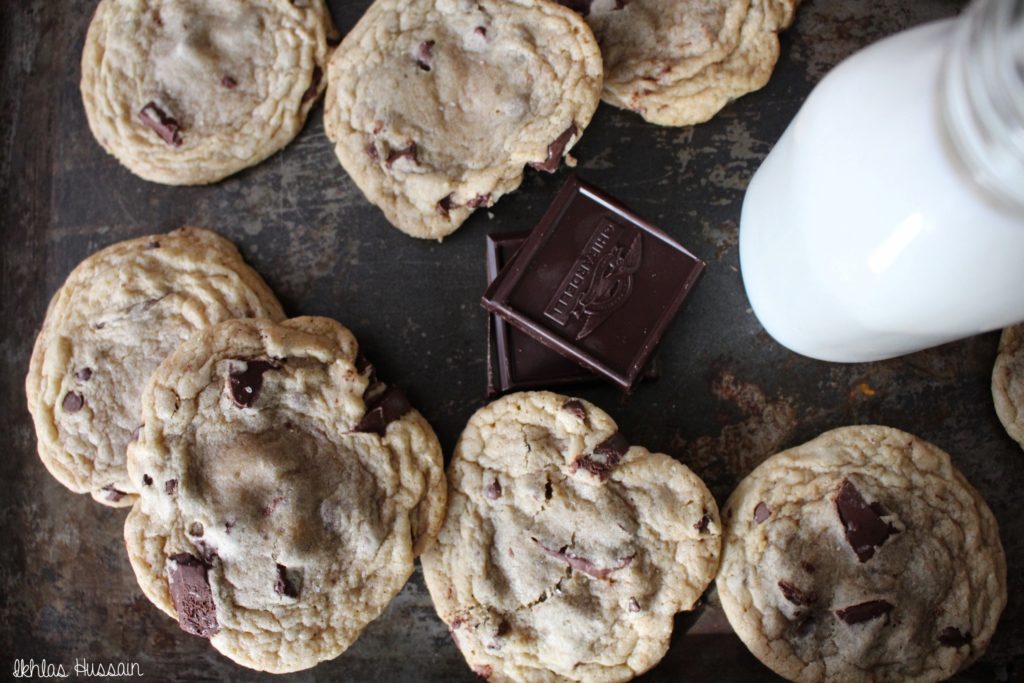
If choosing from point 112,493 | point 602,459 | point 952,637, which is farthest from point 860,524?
point 112,493

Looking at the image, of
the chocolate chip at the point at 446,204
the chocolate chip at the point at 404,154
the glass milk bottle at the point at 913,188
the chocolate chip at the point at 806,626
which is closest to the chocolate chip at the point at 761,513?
the chocolate chip at the point at 806,626

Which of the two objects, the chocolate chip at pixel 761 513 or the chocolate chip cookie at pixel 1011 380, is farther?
the chocolate chip cookie at pixel 1011 380

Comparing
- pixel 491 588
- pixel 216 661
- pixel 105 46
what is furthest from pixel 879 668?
pixel 105 46

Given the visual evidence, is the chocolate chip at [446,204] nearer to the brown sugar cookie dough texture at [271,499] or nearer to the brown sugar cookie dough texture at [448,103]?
the brown sugar cookie dough texture at [448,103]

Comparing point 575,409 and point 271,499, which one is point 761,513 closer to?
point 575,409

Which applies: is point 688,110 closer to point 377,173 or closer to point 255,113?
point 377,173

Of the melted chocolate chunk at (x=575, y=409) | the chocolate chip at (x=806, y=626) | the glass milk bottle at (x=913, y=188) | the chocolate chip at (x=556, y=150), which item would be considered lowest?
the chocolate chip at (x=806, y=626)
